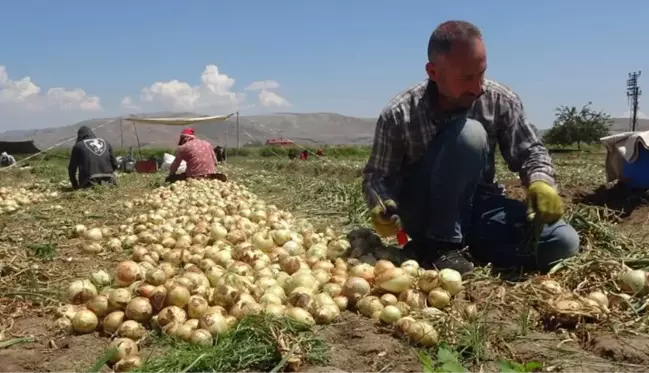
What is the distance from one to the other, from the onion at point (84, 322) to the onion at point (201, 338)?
500 mm

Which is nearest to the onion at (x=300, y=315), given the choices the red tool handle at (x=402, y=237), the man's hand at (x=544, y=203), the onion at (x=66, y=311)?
the onion at (x=66, y=311)

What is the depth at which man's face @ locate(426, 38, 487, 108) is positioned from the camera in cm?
276

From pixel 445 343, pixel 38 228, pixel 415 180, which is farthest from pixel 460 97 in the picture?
pixel 38 228

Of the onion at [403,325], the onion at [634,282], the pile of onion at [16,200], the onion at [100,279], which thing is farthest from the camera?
the pile of onion at [16,200]

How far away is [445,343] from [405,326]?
0.76 feet

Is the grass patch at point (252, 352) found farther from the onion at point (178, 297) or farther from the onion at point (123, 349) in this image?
the onion at point (178, 297)

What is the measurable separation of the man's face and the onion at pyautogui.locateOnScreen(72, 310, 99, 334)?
192cm

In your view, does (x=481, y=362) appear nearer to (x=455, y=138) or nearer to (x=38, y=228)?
(x=455, y=138)

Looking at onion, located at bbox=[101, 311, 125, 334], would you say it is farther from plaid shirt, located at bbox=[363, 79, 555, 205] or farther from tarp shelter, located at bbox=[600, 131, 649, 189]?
tarp shelter, located at bbox=[600, 131, 649, 189]

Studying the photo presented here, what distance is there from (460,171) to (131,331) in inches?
66.6

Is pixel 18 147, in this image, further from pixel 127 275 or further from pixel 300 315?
pixel 300 315

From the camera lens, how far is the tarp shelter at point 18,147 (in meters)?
23.4

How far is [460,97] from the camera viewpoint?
3.00m

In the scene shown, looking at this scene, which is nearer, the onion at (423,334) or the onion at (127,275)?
the onion at (423,334)
